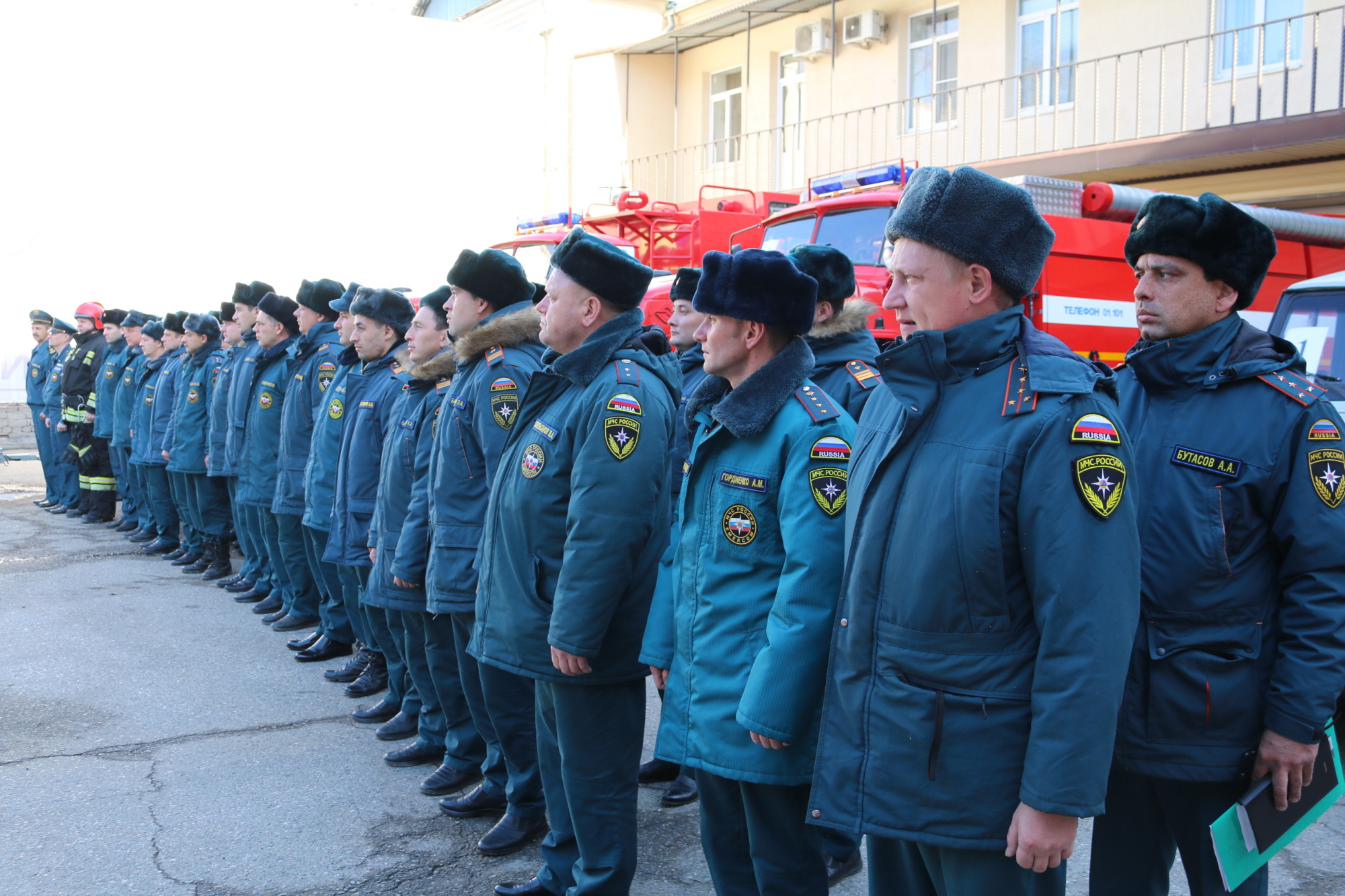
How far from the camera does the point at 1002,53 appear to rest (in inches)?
618

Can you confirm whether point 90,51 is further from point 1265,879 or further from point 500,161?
point 1265,879

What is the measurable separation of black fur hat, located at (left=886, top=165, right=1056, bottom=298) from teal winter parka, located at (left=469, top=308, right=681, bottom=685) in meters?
1.25

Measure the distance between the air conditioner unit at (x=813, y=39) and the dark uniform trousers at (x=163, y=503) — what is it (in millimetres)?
12537

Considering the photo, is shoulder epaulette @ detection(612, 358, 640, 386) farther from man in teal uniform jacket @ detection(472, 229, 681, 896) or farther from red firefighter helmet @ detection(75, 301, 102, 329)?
red firefighter helmet @ detection(75, 301, 102, 329)

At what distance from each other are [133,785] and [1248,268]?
4297 millimetres

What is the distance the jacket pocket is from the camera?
7.81ft

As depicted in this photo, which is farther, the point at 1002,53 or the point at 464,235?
the point at 464,235

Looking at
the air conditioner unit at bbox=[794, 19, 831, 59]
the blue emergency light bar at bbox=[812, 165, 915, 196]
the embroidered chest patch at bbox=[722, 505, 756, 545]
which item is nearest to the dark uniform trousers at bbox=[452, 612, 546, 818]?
the embroidered chest patch at bbox=[722, 505, 756, 545]

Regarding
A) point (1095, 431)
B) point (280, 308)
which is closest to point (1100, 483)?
point (1095, 431)

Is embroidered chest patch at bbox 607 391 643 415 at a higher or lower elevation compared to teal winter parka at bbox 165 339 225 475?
higher

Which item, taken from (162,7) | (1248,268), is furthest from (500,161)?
(1248,268)

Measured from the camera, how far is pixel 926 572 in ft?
6.52

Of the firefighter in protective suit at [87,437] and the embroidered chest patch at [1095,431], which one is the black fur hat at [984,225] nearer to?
the embroidered chest patch at [1095,431]

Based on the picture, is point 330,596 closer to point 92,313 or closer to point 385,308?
point 385,308
